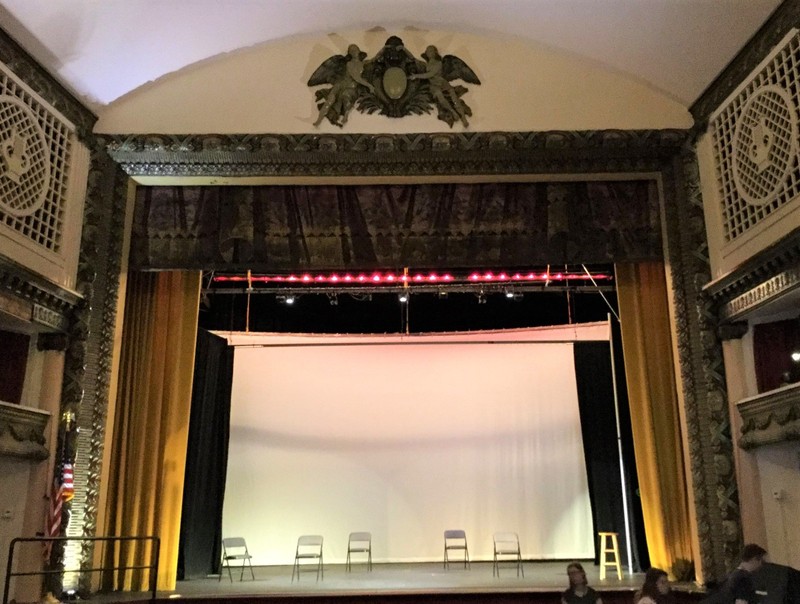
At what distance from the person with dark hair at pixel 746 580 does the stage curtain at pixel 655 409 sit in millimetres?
1690

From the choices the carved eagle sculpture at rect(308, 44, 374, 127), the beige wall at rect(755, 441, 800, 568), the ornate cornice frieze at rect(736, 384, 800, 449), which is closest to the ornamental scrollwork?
the carved eagle sculpture at rect(308, 44, 374, 127)

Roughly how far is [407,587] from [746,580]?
298 centimetres

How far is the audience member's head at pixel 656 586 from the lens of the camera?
14.5 feet

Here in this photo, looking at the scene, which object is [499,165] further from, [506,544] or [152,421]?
[506,544]

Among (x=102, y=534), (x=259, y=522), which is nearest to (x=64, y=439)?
(x=102, y=534)

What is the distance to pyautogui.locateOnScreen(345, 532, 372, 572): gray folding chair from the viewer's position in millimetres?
8312

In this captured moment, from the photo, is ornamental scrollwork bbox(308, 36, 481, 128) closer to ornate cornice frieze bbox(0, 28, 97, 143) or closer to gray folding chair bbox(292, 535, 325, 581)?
ornate cornice frieze bbox(0, 28, 97, 143)

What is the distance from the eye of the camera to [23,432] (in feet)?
16.7

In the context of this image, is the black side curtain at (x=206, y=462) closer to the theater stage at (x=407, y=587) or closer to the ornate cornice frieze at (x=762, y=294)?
the theater stage at (x=407, y=587)

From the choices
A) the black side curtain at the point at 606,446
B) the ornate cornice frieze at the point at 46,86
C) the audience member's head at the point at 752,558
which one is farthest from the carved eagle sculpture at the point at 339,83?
the black side curtain at the point at 606,446

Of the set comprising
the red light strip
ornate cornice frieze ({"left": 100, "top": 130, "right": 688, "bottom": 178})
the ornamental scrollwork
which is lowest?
the red light strip

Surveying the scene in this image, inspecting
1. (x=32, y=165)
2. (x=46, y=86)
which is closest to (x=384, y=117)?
(x=46, y=86)

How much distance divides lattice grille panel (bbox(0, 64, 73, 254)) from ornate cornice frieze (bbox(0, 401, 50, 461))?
1.27 metres

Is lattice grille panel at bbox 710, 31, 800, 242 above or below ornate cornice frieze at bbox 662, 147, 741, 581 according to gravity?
above
